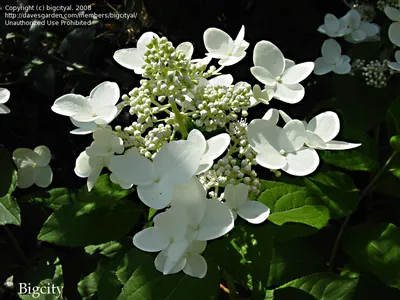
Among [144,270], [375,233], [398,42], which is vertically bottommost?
[375,233]

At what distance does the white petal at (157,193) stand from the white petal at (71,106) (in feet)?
0.88

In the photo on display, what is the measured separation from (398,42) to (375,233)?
0.64 meters

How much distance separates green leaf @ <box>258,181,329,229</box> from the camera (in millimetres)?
1073

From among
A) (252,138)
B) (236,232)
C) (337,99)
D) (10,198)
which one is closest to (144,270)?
(236,232)

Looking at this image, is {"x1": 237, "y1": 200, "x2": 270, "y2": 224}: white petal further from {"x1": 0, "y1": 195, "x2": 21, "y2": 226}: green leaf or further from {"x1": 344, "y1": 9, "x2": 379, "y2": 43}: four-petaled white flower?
{"x1": 344, "y1": 9, "x2": 379, "y2": 43}: four-petaled white flower

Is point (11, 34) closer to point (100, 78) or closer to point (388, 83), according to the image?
point (100, 78)

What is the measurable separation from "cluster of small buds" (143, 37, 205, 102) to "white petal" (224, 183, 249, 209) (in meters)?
0.20

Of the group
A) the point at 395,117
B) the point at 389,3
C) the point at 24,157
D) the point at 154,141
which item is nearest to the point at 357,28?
the point at 389,3

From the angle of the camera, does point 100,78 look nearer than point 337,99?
No

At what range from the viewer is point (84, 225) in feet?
4.07

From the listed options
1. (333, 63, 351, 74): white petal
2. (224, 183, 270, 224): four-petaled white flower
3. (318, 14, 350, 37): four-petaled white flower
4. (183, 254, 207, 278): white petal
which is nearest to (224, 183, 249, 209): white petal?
(224, 183, 270, 224): four-petaled white flower

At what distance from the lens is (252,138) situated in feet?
3.15

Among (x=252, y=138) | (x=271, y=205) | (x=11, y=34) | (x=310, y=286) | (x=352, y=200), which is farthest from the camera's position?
(x=11, y=34)

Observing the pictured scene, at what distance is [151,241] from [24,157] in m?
1.01
